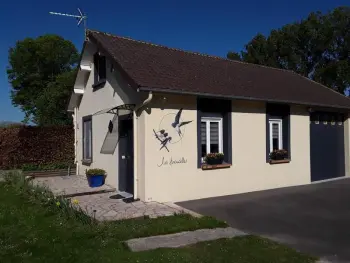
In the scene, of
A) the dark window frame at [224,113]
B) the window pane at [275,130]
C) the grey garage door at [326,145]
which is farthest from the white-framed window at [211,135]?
the grey garage door at [326,145]

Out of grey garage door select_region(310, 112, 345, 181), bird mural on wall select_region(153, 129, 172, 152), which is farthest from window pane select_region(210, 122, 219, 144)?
grey garage door select_region(310, 112, 345, 181)

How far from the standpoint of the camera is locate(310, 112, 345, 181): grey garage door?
44.0 ft

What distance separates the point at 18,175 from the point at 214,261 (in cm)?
906

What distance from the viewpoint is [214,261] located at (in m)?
4.78

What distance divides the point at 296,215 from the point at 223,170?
2.89m

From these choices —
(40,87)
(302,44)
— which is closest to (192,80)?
(302,44)

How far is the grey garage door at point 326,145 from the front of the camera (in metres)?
13.4

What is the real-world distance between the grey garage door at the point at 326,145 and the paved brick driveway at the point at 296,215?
1.97 meters

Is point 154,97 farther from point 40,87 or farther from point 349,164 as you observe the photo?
point 40,87

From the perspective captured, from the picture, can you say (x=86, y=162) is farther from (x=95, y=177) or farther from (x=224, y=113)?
(x=224, y=113)

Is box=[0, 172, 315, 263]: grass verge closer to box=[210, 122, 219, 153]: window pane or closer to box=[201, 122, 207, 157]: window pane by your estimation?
box=[201, 122, 207, 157]: window pane

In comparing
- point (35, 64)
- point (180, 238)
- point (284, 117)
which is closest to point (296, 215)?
point (180, 238)

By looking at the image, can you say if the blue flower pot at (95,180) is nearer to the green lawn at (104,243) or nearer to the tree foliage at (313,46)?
the green lawn at (104,243)

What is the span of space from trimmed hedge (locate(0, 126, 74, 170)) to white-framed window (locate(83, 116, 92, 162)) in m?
1.80
